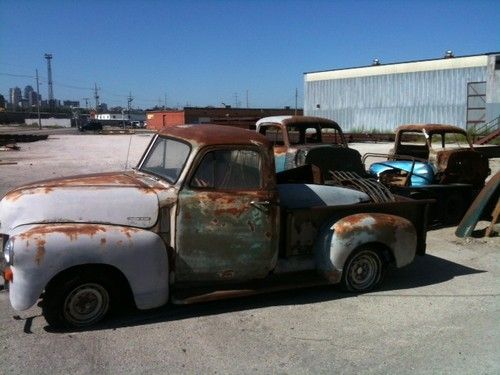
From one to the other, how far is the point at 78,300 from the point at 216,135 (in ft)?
6.25

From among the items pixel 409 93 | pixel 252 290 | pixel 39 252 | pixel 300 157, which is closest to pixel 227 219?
pixel 252 290

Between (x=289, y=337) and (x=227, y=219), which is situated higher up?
(x=227, y=219)

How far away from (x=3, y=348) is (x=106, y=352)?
82cm

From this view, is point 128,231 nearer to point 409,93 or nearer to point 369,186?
point 369,186

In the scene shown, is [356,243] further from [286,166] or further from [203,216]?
[286,166]

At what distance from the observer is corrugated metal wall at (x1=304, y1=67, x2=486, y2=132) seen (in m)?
41.6

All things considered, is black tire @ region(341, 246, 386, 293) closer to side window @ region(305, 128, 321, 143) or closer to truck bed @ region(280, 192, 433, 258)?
truck bed @ region(280, 192, 433, 258)

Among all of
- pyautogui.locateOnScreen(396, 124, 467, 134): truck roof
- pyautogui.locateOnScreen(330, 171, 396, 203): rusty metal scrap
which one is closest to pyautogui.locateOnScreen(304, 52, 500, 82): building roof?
pyautogui.locateOnScreen(396, 124, 467, 134): truck roof

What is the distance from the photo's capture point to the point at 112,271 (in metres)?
4.39

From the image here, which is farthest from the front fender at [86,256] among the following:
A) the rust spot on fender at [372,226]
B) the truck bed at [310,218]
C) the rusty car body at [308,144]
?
the rusty car body at [308,144]

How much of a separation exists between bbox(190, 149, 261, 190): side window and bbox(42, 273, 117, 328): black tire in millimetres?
1171

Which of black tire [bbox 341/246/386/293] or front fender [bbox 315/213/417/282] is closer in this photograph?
front fender [bbox 315/213/417/282]

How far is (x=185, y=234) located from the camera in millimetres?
4582

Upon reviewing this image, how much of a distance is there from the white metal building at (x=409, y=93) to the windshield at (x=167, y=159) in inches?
1509
